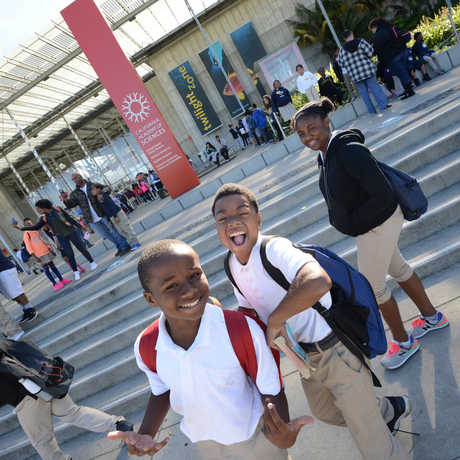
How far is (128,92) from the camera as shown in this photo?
9.47 metres

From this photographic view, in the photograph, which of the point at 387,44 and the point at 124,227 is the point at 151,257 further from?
the point at 387,44

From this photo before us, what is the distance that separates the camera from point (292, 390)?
276 cm

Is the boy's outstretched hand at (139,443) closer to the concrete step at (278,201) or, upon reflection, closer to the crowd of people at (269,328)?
the crowd of people at (269,328)

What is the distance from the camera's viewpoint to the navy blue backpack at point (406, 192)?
6.64ft

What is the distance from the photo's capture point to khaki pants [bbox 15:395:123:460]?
8.80 ft

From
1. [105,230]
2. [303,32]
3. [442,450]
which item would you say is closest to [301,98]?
[105,230]

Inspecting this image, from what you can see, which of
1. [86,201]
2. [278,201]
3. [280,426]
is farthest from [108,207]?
[280,426]

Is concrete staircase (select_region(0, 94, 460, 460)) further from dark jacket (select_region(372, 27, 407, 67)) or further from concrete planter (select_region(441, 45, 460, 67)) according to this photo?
concrete planter (select_region(441, 45, 460, 67))

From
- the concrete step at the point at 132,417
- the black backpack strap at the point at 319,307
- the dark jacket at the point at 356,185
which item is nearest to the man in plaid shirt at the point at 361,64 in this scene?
the concrete step at the point at 132,417

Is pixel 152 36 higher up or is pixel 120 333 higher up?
pixel 152 36

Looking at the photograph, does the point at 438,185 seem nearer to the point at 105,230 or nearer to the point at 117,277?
the point at 117,277

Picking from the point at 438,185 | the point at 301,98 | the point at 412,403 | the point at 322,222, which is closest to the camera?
the point at 412,403

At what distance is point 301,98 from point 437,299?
9357 mm

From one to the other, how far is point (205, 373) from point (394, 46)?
8.15m
